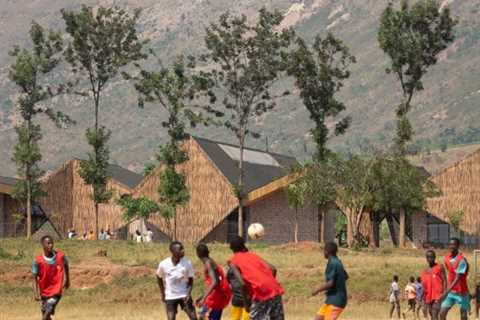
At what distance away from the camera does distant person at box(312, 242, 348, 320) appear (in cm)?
1820

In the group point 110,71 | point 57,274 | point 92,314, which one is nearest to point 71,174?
point 110,71

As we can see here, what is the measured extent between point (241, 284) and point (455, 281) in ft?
22.1

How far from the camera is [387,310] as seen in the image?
37312mm

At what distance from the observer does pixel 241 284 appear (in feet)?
53.5

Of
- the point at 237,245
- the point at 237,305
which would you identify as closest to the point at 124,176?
the point at 237,305

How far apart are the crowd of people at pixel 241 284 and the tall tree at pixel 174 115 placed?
3778cm

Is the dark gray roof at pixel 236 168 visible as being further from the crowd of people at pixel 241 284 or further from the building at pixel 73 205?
the crowd of people at pixel 241 284

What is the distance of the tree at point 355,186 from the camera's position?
2308 inches

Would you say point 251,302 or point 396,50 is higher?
point 396,50

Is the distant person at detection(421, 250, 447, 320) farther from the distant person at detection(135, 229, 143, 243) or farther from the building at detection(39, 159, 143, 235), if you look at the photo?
the building at detection(39, 159, 143, 235)

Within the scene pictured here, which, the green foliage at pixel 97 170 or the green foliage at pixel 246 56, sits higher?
the green foliage at pixel 246 56

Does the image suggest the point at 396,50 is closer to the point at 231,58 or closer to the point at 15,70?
the point at 231,58

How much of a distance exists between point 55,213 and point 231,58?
1732 cm

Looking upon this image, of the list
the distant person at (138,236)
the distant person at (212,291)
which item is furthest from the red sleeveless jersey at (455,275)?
the distant person at (138,236)
